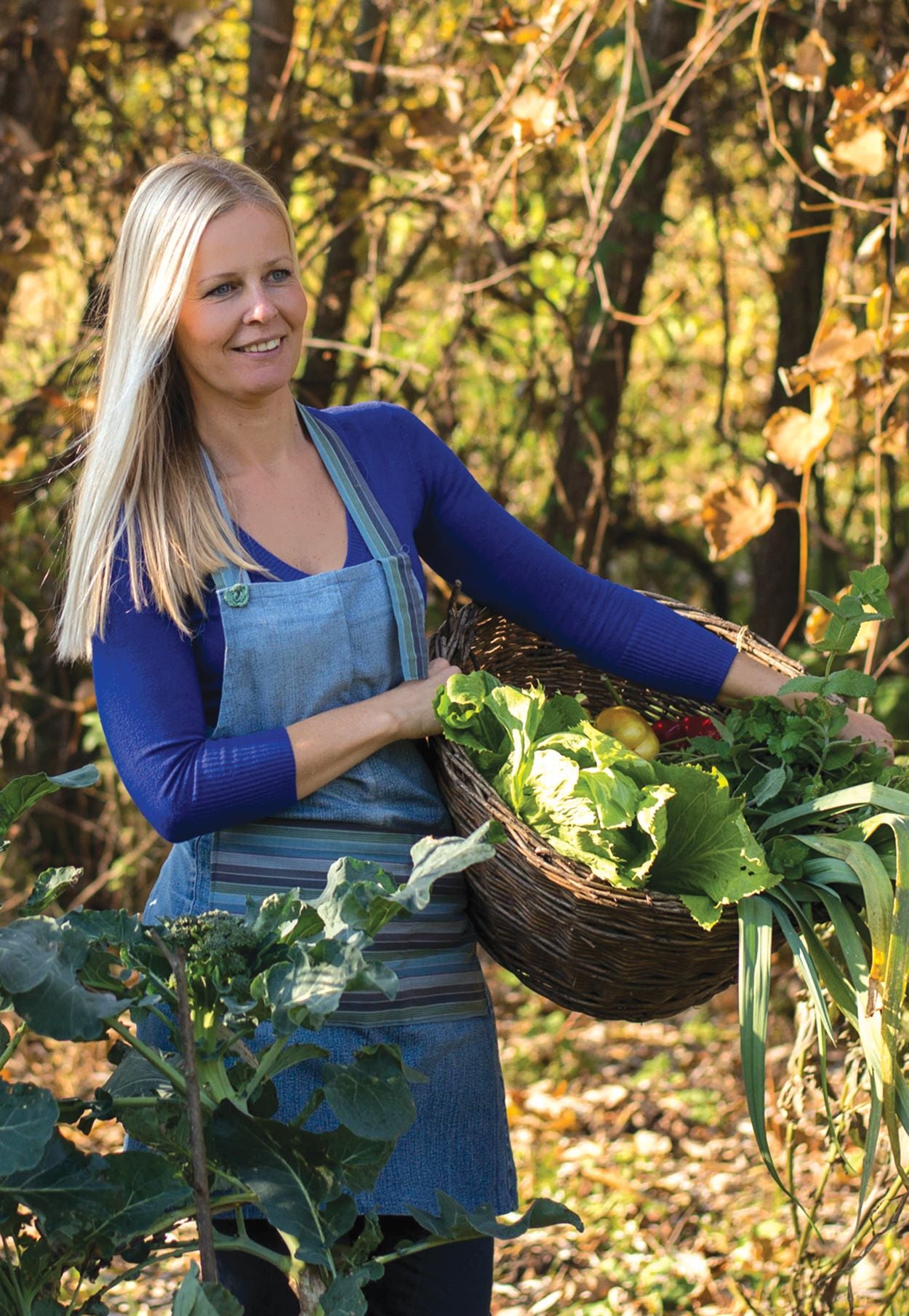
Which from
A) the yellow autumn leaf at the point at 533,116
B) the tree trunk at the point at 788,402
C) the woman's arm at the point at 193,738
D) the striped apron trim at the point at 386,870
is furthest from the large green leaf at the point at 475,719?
the tree trunk at the point at 788,402

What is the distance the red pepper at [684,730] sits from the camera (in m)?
1.97

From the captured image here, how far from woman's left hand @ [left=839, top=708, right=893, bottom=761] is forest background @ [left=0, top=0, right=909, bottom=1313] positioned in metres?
0.67

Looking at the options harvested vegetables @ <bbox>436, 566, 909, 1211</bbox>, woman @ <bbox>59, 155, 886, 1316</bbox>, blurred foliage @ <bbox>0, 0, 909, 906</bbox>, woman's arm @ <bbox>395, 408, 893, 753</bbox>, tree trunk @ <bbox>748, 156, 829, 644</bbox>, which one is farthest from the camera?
tree trunk @ <bbox>748, 156, 829, 644</bbox>

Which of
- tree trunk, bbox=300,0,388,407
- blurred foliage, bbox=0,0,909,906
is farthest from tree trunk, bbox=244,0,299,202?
tree trunk, bbox=300,0,388,407

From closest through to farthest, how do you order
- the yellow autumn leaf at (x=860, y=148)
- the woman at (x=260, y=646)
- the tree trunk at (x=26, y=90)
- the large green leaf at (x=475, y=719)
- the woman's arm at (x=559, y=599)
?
the large green leaf at (x=475, y=719), the woman at (x=260, y=646), the woman's arm at (x=559, y=599), the yellow autumn leaf at (x=860, y=148), the tree trunk at (x=26, y=90)

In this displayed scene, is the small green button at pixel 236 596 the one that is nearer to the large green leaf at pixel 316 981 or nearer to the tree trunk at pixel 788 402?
the large green leaf at pixel 316 981

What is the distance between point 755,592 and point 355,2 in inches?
83.5

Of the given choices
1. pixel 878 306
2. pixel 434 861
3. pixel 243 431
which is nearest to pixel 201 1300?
pixel 434 861

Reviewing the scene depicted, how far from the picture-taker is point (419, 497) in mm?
2045

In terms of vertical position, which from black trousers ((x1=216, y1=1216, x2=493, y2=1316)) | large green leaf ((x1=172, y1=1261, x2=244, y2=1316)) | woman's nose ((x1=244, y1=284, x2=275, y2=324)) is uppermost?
woman's nose ((x1=244, y1=284, x2=275, y2=324))

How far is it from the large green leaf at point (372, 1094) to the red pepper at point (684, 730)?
782 mm

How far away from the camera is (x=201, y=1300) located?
3.73ft

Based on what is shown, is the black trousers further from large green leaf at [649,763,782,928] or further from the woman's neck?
the woman's neck

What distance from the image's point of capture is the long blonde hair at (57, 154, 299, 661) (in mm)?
1801
